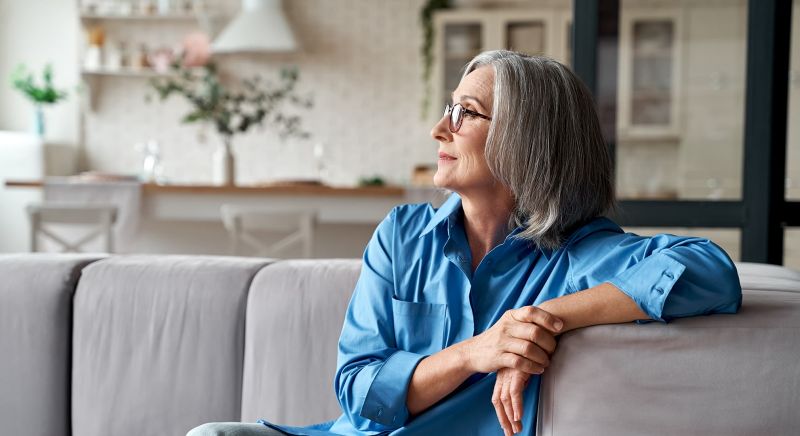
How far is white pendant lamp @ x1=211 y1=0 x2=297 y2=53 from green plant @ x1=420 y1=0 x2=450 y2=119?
950 mm

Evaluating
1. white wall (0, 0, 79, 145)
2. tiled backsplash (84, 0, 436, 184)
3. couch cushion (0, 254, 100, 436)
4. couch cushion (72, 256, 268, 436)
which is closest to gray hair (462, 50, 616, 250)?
couch cushion (72, 256, 268, 436)

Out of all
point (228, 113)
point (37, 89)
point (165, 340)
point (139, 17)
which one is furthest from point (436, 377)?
point (139, 17)

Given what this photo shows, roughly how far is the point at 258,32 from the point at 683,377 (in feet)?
17.8

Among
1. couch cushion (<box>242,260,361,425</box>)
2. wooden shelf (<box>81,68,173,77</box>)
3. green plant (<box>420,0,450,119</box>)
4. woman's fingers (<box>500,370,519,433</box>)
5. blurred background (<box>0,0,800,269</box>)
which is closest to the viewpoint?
woman's fingers (<box>500,370,519,433</box>)

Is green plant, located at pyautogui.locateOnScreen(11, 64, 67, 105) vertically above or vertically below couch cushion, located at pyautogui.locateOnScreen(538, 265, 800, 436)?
above

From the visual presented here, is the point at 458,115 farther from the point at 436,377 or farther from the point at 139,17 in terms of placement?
the point at 139,17

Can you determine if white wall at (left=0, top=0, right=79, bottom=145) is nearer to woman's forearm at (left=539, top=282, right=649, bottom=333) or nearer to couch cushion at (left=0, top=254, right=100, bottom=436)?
couch cushion at (left=0, top=254, right=100, bottom=436)

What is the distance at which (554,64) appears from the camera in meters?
1.38

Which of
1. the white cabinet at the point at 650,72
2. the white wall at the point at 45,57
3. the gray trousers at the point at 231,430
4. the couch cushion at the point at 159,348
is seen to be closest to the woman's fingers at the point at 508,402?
the gray trousers at the point at 231,430

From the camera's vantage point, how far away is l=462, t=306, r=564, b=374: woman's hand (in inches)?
45.8

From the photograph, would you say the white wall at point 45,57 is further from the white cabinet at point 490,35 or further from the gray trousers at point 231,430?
the gray trousers at point 231,430

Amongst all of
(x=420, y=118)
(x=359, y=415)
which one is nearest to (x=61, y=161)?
(x=420, y=118)

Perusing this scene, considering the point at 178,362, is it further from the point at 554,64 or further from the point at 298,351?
the point at 554,64

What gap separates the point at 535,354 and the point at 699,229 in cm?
153
